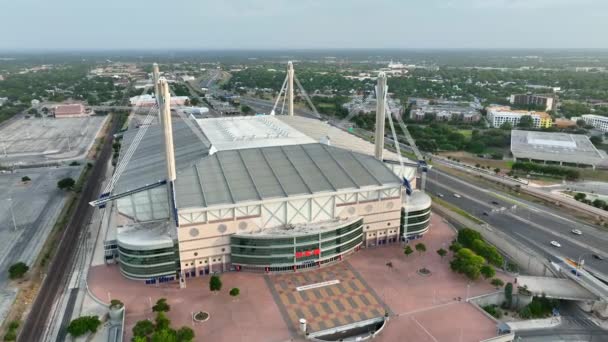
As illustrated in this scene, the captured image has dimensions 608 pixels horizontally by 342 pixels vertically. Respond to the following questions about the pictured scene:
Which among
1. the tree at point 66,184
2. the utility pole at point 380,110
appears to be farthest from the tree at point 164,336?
the tree at point 66,184

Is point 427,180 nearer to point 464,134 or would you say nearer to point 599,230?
point 599,230

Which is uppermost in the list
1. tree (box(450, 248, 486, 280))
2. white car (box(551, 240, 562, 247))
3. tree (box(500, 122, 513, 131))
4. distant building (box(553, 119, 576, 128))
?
distant building (box(553, 119, 576, 128))

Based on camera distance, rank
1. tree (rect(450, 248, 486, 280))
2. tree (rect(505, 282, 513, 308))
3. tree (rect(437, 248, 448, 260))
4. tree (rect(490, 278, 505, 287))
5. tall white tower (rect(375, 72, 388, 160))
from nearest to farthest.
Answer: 1. tree (rect(505, 282, 513, 308))
2. tree (rect(490, 278, 505, 287))
3. tree (rect(450, 248, 486, 280))
4. tree (rect(437, 248, 448, 260))
5. tall white tower (rect(375, 72, 388, 160))

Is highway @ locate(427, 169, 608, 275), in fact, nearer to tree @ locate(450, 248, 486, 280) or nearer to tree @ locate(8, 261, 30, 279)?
tree @ locate(450, 248, 486, 280)

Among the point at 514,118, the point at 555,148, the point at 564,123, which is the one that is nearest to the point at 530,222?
the point at 555,148

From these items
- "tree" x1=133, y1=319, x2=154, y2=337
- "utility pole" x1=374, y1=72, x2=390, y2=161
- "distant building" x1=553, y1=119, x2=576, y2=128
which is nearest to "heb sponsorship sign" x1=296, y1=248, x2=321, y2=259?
"utility pole" x1=374, y1=72, x2=390, y2=161

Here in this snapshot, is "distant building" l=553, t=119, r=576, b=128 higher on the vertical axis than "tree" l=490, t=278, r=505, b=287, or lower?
higher

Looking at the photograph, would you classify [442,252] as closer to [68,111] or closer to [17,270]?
[17,270]

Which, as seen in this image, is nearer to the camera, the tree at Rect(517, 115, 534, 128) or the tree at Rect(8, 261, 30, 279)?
the tree at Rect(8, 261, 30, 279)
